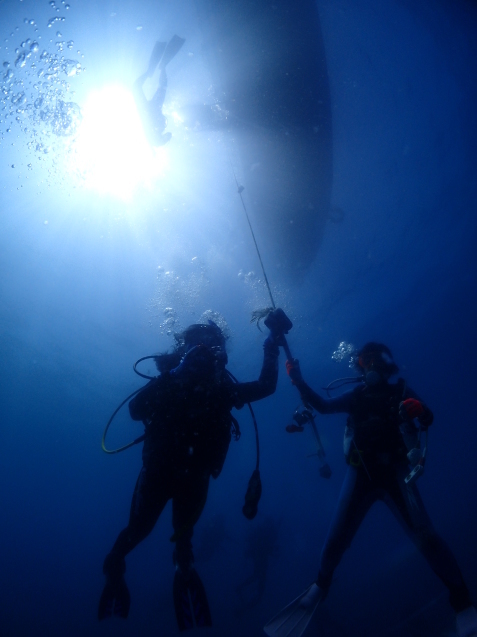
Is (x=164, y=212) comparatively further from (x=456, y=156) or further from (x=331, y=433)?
(x=331, y=433)

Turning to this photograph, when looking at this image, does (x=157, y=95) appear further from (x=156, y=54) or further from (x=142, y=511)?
(x=142, y=511)

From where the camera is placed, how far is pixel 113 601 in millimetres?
3602

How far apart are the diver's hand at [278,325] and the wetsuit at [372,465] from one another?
0.75 meters

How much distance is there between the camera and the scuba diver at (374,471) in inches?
158

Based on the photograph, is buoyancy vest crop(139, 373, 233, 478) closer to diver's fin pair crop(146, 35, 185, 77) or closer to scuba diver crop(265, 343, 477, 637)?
scuba diver crop(265, 343, 477, 637)

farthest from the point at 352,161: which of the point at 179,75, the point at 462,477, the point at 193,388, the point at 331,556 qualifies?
the point at 462,477

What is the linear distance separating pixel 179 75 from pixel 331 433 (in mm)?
45072

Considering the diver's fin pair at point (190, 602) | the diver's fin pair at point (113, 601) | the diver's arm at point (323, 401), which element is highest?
the diver's arm at point (323, 401)

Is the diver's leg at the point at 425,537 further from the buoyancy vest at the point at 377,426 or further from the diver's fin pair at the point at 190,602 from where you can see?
the diver's fin pair at the point at 190,602

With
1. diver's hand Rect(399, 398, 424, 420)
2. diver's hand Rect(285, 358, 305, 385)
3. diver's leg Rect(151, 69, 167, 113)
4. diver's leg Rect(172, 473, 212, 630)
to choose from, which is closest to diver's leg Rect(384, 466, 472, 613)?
diver's hand Rect(399, 398, 424, 420)

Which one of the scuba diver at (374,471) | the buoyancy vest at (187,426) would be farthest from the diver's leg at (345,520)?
the buoyancy vest at (187,426)

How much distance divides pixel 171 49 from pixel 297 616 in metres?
12.0

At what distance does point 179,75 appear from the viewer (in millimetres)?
8562

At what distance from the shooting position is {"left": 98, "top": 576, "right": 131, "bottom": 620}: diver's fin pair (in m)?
3.56
